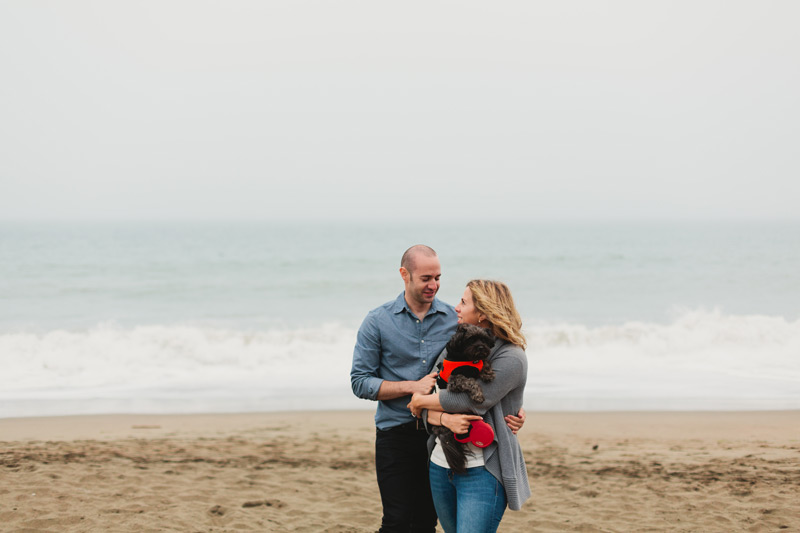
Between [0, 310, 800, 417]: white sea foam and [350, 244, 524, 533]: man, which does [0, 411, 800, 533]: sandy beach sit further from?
[350, 244, 524, 533]: man

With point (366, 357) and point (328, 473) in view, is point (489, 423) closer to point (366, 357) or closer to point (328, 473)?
point (366, 357)

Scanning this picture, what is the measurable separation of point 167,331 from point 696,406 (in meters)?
13.1

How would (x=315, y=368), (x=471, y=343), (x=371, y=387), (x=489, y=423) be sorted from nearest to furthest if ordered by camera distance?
1. (x=471, y=343)
2. (x=489, y=423)
3. (x=371, y=387)
4. (x=315, y=368)

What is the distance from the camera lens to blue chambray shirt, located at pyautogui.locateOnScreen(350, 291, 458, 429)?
137 inches

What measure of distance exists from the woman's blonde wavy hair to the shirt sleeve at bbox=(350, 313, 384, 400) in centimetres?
73

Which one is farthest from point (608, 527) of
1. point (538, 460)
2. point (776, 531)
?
point (538, 460)

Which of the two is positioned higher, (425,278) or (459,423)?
(425,278)

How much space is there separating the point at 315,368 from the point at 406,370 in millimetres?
10612

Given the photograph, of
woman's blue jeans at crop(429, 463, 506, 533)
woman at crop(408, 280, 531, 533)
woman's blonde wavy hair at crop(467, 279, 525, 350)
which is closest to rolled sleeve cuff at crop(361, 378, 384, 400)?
woman at crop(408, 280, 531, 533)

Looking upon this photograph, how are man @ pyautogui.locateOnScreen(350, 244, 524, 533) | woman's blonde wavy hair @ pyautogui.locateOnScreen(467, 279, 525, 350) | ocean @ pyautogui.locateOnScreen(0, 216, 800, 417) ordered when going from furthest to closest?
ocean @ pyautogui.locateOnScreen(0, 216, 800, 417), man @ pyautogui.locateOnScreen(350, 244, 524, 533), woman's blonde wavy hair @ pyautogui.locateOnScreen(467, 279, 525, 350)

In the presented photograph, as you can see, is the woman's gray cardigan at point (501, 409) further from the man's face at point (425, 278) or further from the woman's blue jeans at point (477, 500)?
the man's face at point (425, 278)

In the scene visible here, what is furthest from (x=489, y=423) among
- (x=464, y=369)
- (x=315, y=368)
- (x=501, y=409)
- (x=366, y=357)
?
(x=315, y=368)

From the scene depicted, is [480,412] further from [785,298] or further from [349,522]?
[785,298]

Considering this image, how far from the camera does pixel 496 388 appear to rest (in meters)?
2.83
